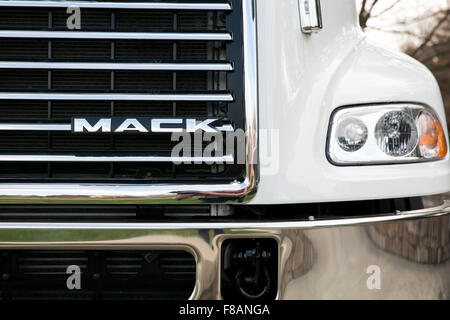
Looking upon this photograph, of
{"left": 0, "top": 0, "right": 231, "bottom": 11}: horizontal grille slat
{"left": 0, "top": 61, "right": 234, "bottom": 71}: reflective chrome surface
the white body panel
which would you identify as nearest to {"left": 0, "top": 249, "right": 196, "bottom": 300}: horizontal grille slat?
the white body panel

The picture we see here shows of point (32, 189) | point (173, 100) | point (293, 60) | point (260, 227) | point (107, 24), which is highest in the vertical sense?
point (107, 24)

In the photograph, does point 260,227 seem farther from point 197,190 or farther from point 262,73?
point 262,73

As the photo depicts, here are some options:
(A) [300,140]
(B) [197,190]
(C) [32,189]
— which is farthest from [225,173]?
(C) [32,189]

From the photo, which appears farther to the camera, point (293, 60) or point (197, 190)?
point (293, 60)

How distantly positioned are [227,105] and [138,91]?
1.16 feet

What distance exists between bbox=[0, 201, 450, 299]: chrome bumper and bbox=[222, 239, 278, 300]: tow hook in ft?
0.23

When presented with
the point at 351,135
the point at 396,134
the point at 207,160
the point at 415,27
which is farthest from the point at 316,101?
the point at 415,27

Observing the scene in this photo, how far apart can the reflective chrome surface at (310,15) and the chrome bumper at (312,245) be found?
805 mm

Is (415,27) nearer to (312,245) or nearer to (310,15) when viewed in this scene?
(310,15)

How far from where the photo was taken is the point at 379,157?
2.50m

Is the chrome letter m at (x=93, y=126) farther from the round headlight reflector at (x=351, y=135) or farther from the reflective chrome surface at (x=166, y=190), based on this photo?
the round headlight reflector at (x=351, y=135)

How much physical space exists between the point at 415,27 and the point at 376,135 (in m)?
10.1

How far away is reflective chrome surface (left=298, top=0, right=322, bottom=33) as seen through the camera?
2613mm

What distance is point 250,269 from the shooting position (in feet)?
8.11
